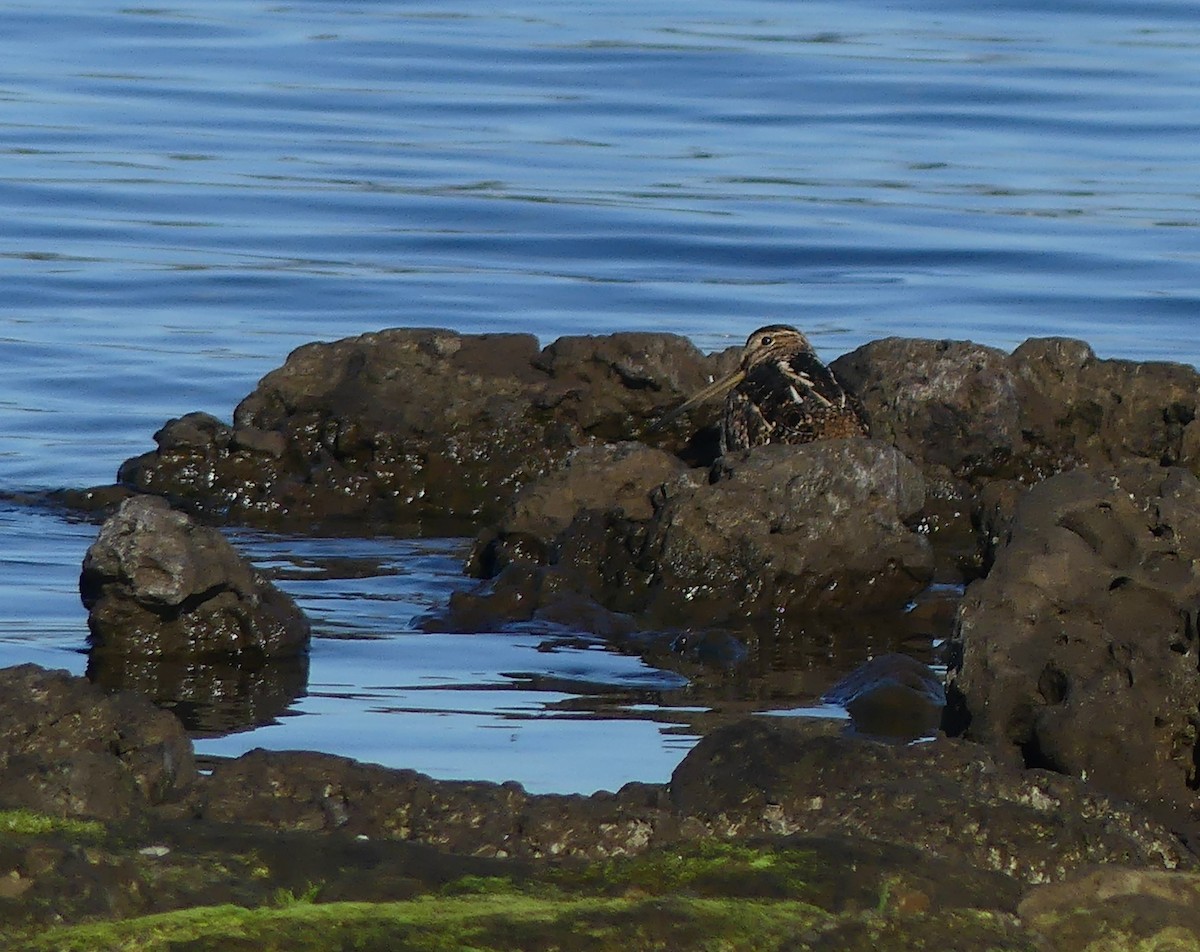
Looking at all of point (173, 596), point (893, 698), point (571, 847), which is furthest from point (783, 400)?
point (571, 847)

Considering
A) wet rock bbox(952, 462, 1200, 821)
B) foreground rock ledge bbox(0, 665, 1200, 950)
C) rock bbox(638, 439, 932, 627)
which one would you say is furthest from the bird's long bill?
foreground rock ledge bbox(0, 665, 1200, 950)

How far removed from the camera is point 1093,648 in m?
6.39

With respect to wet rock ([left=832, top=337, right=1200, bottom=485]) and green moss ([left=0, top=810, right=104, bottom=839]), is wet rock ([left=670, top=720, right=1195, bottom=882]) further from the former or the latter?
wet rock ([left=832, top=337, right=1200, bottom=485])

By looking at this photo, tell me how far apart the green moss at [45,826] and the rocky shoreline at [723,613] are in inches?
1.1

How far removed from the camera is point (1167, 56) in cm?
3120

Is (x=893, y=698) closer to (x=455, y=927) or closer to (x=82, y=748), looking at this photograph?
(x=82, y=748)

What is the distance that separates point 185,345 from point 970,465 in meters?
5.92

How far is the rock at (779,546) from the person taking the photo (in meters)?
9.04

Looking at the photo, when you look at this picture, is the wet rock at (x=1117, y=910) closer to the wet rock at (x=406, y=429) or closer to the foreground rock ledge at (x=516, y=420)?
the foreground rock ledge at (x=516, y=420)

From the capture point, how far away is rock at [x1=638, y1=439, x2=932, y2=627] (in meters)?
9.04

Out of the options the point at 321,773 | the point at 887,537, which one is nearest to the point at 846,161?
the point at 887,537

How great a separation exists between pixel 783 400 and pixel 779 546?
5.10ft

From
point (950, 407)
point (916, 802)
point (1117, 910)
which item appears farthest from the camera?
point (950, 407)

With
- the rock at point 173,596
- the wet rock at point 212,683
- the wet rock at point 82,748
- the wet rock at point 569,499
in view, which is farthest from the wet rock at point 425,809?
the wet rock at point 569,499
